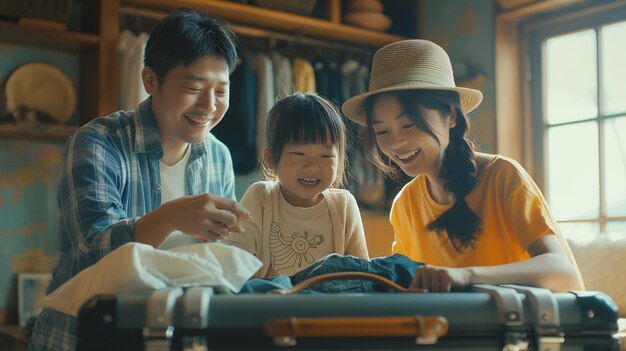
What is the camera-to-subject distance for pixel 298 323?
84cm

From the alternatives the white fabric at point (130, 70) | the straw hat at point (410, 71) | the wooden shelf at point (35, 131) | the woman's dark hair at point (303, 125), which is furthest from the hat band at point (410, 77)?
the wooden shelf at point (35, 131)

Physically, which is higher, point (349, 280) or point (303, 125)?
point (303, 125)

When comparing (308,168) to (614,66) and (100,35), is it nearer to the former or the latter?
(100,35)

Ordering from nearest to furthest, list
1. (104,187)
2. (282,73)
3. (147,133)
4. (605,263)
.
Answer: (104,187) → (147,133) → (605,263) → (282,73)

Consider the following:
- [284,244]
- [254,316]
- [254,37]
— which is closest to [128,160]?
[284,244]

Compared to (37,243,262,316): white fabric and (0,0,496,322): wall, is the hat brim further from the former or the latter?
(0,0,496,322): wall

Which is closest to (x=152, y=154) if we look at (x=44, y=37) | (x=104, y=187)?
(x=104, y=187)

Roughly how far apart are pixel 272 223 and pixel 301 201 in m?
0.09

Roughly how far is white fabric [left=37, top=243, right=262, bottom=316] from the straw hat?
0.60 meters

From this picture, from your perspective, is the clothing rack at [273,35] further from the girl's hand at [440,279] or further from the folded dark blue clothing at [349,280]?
the girl's hand at [440,279]

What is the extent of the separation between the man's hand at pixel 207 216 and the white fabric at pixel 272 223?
0.36 metres

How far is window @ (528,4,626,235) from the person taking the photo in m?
3.24

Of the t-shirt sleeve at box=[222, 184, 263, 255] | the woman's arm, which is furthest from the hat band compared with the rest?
the woman's arm

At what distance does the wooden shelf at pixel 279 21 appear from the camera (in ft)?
10.8
